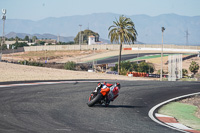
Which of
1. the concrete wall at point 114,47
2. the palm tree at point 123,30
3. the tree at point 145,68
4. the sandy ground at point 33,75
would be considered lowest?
the sandy ground at point 33,75

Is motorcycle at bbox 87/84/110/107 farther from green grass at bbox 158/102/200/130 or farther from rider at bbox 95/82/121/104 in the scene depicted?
green grass at bbox 158/102/200/130

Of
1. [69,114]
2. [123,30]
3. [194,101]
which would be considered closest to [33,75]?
[194,101]

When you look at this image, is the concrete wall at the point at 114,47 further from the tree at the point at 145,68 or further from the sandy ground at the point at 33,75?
the sandy ground at the point at 33,75

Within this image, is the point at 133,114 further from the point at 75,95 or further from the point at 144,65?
the point at 144,65

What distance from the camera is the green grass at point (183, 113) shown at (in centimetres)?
1260

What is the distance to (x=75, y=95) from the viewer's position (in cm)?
1816

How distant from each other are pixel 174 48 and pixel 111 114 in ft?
370

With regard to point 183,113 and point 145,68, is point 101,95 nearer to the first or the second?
point 183,113

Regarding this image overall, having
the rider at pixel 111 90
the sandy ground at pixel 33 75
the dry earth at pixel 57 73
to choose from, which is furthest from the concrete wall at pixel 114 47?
the rider at pixel 111 90

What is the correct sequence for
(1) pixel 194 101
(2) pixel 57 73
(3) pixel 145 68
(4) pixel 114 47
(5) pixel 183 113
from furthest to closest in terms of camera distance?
1. (4) pixel 114 47
2. (3) pixel 145 68
3. (2) pixel 57 73
4. (1) pixel 194 101
5. (5) pixel 183 113

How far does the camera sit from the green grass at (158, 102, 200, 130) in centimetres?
1260

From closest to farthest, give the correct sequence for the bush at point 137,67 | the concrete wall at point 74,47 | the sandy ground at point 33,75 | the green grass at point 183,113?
the green grass at point 183,113 < the sandy ground at point 33,75 < the bush at point 137,67 < the concrete wall at point 74,47

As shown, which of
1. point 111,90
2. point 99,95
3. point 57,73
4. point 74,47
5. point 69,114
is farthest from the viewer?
point 74,47

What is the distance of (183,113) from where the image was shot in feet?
50.4
